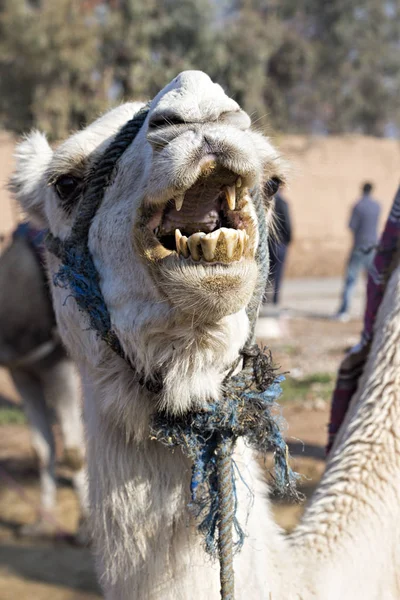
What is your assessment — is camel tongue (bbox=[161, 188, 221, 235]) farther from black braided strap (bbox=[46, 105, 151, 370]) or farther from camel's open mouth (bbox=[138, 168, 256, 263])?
black braided strap (bbox=[46, 105, 151, 370])

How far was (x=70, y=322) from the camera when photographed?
224 cm

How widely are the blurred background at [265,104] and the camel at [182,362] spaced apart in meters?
2.80

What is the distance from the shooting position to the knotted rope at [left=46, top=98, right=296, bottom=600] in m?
1.83

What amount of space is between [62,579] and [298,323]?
7.71m

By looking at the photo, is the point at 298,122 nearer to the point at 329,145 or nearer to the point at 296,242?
the point at 329,145

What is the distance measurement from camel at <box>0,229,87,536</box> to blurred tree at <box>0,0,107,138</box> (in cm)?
1202

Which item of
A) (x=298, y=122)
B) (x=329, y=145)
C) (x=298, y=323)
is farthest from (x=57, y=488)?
(x=298, y=122)

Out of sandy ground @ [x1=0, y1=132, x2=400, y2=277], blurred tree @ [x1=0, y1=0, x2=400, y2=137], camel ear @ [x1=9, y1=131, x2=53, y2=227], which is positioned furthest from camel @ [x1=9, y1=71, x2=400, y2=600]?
sandy ground @ [x1=0, y1=132, x2=400, y2=277]

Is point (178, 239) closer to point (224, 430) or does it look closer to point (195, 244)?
point (195, 244)

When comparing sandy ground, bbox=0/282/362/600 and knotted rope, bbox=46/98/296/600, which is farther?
sandy ground, bbox=0/282/362/600

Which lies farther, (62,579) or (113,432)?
(62,579)

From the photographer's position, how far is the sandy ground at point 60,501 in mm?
4660

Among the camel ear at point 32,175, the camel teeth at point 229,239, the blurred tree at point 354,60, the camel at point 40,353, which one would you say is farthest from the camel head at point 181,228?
the blurred tree at point 354,60

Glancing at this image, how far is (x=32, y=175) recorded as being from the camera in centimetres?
264
